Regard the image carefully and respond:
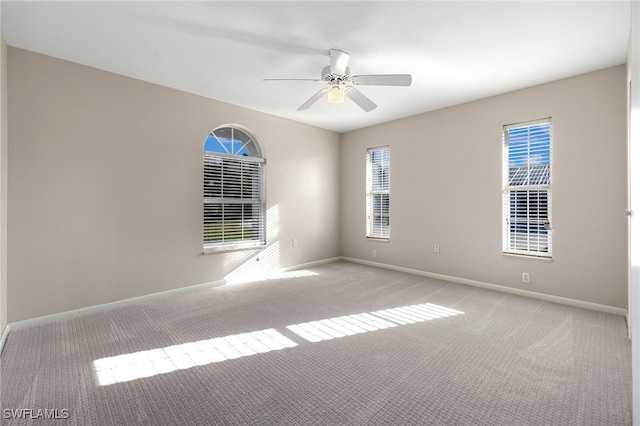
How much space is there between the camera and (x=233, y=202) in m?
4.53

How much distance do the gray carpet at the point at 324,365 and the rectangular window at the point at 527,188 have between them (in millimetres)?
782

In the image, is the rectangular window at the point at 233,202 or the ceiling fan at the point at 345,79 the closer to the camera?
the ceiling fan at the point at 345,79

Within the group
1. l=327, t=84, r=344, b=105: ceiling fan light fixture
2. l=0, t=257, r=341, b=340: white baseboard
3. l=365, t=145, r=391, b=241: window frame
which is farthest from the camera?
l=365, t=145, r=391, b=241: window frame

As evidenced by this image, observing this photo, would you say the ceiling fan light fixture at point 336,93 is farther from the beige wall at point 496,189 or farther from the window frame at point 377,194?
the window frame at point 377,194

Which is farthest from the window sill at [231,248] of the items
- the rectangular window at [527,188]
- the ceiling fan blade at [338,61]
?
the rectangular window at [527,188]

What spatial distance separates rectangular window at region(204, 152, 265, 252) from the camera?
4258 mm

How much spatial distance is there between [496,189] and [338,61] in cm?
281

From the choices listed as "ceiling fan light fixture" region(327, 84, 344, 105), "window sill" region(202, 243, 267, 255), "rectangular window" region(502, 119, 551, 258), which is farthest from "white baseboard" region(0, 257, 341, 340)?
"rectangular window" region(502, 119, 551, 258)

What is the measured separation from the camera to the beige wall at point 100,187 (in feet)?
9.24

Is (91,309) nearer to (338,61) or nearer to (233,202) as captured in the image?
(233,202)

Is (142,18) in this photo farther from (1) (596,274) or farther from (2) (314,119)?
Result: (1) (596,274)

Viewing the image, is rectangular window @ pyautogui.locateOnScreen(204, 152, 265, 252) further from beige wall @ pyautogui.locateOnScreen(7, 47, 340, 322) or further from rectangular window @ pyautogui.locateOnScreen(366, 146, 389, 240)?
rectangular window @ pyautogui.locateOnScreen(366, 146, 389, 240)

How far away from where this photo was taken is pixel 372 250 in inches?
221

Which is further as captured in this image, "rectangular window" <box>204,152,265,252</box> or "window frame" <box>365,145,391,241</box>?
"window frame" <box>365,145,391,241</box>
